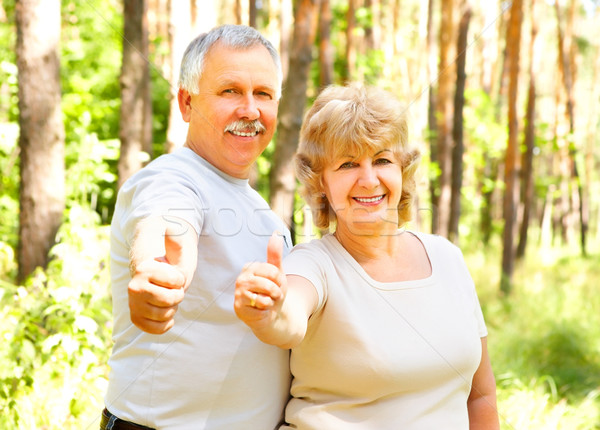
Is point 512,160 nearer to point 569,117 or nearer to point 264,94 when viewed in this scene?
point 569,117

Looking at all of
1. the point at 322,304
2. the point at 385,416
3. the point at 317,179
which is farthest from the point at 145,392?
the point at 317,179

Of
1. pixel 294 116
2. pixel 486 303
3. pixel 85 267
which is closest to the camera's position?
pixel 85 267

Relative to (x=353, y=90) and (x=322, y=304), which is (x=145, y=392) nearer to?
(x=322, y=304)

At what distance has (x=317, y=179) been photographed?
1.98 m

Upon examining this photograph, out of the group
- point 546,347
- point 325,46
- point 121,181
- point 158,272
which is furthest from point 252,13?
point 158,272

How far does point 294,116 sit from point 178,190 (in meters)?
5.22

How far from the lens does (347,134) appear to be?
6.06 feet

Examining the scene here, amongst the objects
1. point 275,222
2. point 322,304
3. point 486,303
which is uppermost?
point 275,222

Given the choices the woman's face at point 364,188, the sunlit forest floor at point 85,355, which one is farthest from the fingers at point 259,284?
the sunlit forest floor at point 85,355

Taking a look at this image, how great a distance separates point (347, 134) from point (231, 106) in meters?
0.38

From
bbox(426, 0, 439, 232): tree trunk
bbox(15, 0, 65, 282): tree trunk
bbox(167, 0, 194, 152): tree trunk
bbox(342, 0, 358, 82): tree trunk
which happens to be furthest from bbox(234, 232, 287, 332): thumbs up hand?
bbox(342, 0, 358, 82): tree trunk

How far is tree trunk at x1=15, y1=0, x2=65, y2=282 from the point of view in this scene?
208 inches

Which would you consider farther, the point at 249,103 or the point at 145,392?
the point at 249,103

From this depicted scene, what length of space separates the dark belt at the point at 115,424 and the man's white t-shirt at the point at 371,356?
0.44 m
